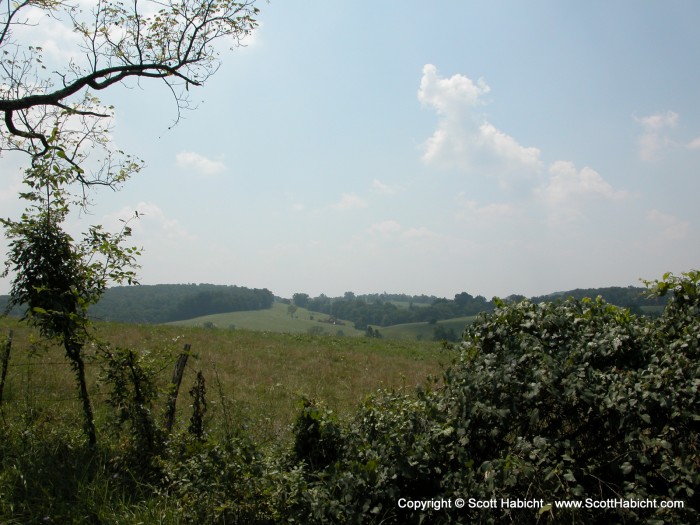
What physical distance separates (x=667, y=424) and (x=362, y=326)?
93.4 meters

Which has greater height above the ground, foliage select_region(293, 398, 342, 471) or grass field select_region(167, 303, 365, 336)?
foliage select_region(293, 398, 342, 471)

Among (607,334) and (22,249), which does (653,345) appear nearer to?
(607,334)

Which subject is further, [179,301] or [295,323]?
[179,301]

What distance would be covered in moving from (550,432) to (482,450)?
23.1 inches

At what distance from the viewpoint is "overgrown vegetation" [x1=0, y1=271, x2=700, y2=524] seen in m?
3.57

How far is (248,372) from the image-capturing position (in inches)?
A: 616

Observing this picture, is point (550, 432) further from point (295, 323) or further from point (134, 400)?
point (295, 323)

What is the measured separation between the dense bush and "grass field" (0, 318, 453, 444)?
1623mm

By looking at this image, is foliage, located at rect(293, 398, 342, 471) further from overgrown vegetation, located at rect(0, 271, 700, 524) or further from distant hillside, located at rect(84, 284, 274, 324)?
distant hillside, located at rect(84, 284, 274, 324)

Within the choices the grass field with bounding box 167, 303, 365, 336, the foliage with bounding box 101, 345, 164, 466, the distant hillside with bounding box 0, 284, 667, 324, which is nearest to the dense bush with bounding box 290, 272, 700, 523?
the foliage with bounding box 101, 345, 164, 466

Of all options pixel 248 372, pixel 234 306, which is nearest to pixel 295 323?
pixel 234 306

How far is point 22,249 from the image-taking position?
258 inches

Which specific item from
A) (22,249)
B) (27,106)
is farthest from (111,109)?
(22,249)

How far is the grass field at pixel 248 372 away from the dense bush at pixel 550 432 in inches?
63.9
